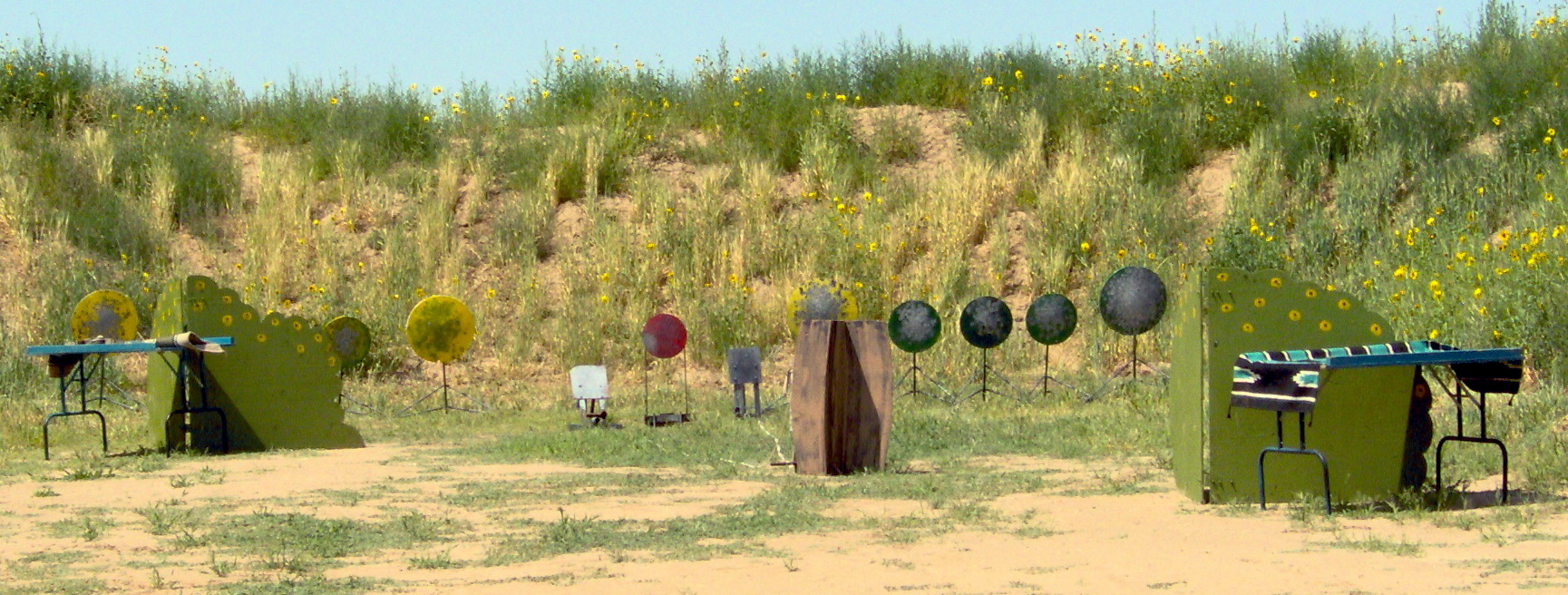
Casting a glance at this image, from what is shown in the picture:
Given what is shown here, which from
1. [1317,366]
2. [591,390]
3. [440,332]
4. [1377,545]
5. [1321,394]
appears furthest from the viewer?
[440,332]

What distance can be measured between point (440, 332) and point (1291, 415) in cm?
1039

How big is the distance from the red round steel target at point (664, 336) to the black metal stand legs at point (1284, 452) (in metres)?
8.43

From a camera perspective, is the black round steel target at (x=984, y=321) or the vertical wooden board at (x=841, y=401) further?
the black round steel target at (x=984, y=321)

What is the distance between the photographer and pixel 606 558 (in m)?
7.02

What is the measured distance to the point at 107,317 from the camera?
1602 centimetres

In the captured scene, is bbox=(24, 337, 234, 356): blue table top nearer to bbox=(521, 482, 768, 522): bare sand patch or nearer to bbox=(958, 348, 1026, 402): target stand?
bbox=(521, 482, 768, 522): bare sand patch

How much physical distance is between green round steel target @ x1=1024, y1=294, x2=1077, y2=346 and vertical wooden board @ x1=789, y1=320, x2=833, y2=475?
6733mm

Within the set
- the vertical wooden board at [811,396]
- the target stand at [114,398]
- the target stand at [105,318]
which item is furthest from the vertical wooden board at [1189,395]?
the target stand at [114,398]

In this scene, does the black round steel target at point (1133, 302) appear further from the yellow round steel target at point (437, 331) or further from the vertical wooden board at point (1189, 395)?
the vertical wooden board at point (1189, 395)

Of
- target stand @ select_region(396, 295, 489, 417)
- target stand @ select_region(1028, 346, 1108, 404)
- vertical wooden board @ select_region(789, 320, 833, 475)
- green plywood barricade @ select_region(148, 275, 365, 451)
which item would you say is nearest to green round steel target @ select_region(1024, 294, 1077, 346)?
target stand @ select_region(1028, 346, 1108, 404)

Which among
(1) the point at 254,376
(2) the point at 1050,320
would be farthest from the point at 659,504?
(2) the point at 1050,320

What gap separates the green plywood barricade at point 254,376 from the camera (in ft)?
41.0

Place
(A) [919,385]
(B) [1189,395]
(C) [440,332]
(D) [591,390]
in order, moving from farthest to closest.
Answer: (A) [919,385], (C) [440,332], (D) [591,390], (B) [1189,395]

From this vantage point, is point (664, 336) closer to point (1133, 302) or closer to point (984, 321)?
point (984, 321)
